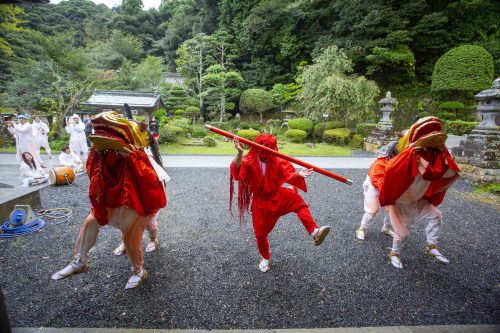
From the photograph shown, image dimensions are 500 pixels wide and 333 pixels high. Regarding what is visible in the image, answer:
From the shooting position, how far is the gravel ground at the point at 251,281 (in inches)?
93.1

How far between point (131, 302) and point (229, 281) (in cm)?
107

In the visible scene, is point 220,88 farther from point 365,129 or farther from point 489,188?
point 489,188

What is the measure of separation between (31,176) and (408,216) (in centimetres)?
929

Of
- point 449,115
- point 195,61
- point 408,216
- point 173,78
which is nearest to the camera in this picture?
point 408,216

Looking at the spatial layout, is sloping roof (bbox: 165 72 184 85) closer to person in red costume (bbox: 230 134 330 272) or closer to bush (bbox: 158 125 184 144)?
bush (bbox: 158 125 184 144)

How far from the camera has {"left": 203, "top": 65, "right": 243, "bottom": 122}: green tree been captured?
20.0 meters

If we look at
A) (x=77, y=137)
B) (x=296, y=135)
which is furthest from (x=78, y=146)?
(x=296, y=135)

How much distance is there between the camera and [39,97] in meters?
13.5

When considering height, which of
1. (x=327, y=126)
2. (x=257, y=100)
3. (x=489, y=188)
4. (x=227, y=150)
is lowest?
(x=489, y=188)

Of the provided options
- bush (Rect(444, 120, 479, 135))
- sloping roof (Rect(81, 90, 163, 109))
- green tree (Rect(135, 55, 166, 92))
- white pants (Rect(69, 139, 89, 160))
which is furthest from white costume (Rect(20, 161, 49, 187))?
bush (Rect(444, 120, 479, 135))

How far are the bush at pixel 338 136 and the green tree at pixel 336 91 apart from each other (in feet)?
3.53

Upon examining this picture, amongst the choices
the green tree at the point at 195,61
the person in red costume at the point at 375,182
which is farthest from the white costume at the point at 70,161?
the green tree at the point at 195,61

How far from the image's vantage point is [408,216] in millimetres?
3221

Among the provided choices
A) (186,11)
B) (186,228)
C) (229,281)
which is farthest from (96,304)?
(186,11)
